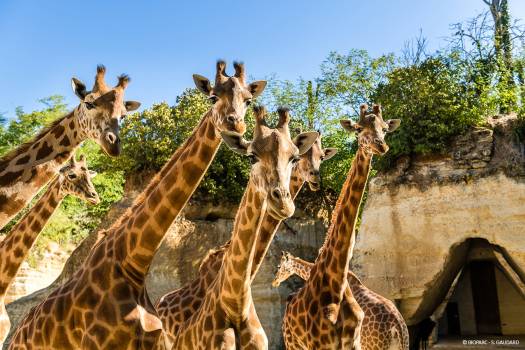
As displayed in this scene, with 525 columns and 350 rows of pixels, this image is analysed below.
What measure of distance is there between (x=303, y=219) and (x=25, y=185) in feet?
37.0

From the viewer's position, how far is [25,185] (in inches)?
215

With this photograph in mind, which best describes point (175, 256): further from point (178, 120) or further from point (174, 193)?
point (174, 193)

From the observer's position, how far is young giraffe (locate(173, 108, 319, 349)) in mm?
4059

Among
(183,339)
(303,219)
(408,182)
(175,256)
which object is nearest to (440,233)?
(408,182)

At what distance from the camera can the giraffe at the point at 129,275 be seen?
4.09 m

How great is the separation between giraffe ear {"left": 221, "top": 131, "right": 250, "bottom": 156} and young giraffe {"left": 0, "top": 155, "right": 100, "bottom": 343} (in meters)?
3.25

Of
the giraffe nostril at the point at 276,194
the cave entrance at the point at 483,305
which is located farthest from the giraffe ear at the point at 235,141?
the cave entrance at the point at 483,305

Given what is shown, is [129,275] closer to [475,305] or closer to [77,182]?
[77,182]

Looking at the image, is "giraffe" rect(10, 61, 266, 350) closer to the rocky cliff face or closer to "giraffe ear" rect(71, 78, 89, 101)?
"giraffe ear" rect(71, 78, 89, 101)

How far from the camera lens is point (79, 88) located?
5.29m

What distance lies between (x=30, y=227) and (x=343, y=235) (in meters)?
3.67

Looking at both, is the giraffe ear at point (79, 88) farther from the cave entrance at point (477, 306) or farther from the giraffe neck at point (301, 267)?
the cave entrance at point (477, 306)

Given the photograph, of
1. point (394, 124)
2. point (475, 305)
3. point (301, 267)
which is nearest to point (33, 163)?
point (394, 124)

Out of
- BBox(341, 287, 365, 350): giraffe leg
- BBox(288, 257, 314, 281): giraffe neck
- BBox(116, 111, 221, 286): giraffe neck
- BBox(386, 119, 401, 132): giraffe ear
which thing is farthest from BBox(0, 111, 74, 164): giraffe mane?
BBox(288, 257, 314, 281): giraffe neck
